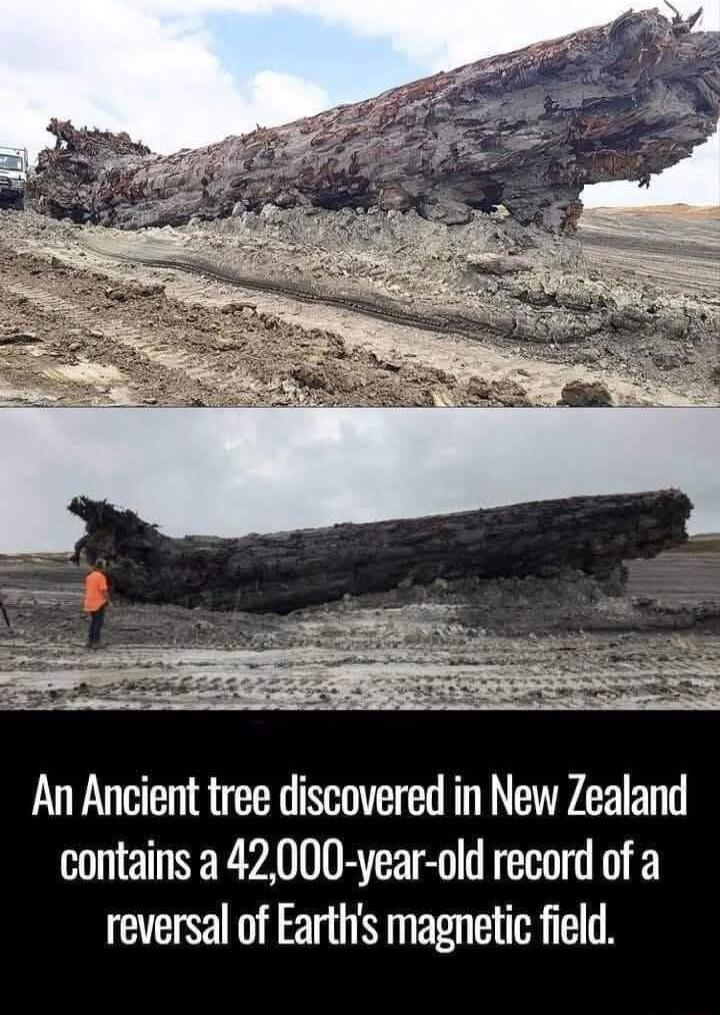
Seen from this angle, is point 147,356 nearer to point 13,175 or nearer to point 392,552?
point 392,552

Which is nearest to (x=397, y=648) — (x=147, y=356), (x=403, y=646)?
(x=403, y=646)

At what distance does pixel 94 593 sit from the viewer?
4094mm

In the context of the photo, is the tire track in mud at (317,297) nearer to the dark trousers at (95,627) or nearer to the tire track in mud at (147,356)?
the tire track in mud at (147,356)

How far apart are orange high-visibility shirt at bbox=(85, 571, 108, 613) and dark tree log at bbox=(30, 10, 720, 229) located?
9.11 feet

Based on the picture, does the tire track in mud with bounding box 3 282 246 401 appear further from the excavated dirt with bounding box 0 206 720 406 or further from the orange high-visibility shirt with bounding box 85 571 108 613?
the orange high-visibility shirt with bounding box 85 571 108 613

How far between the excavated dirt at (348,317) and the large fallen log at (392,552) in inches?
29.9

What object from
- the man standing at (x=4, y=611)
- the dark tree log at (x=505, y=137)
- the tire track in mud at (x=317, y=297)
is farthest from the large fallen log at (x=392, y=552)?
the dark tree log at (x=505, y=137)

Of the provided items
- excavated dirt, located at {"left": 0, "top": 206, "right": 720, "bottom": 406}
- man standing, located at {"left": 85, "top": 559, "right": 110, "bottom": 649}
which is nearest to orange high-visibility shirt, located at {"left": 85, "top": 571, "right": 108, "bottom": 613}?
man standing, located at {"left": 85, "top": 559, "right": 110, "bottom": 649}

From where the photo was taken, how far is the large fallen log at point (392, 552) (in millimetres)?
4188
